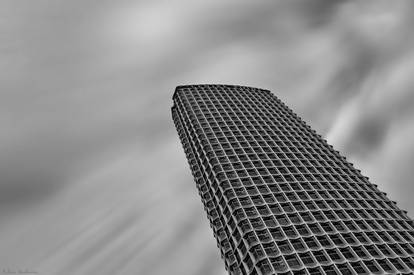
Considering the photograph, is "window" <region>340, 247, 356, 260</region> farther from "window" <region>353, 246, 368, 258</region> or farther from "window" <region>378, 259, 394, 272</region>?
"window" <region>378, 259, 394, 272</region>

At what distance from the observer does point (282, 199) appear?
10200 centimetres

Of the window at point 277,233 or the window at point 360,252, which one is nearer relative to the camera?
the window at point 360,252

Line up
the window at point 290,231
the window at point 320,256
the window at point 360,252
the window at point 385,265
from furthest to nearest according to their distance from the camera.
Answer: the window at point 290,231
the window at point 360,252
the window at point 385,265
the window at point 320,256

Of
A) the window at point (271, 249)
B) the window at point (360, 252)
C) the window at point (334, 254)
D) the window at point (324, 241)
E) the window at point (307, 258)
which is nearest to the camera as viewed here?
the window at point (307, 258)

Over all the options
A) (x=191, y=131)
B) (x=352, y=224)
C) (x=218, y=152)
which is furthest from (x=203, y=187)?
(x=352, y=224)

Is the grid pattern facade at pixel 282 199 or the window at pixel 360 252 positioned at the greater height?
the grid pattern facade at pixel 282 199

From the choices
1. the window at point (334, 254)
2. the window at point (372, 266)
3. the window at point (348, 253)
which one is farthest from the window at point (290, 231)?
the window at point (372, 266)

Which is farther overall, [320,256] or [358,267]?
[320,256]

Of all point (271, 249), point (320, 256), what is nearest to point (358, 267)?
point (320, 256)

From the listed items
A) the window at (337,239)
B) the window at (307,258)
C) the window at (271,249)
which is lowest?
the window at (307,258)

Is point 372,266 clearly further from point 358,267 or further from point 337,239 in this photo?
point 337,239

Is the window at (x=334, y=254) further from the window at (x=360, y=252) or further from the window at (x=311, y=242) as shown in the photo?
the window at (x=360, y=252)

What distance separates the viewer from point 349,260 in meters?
84.5

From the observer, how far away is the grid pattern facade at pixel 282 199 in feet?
283
